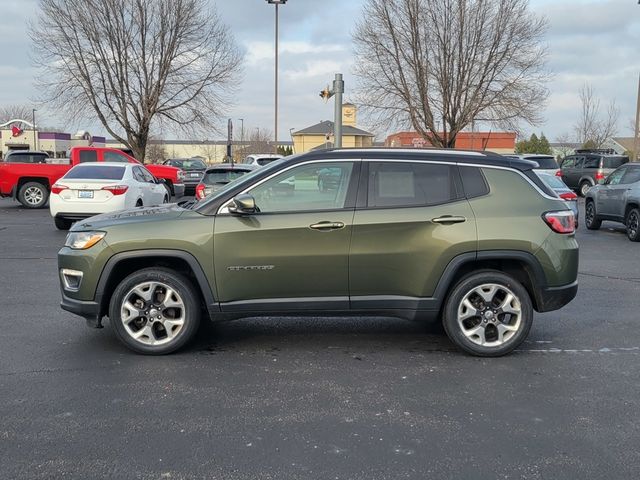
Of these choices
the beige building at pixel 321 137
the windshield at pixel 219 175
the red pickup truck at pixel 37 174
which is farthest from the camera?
the beige building at pixel 321 137

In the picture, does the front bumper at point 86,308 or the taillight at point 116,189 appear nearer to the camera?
the front bumper at point 86,308

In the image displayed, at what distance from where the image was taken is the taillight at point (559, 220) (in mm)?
4984

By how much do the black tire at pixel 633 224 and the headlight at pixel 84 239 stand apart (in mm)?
11247

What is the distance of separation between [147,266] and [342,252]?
1.69 m

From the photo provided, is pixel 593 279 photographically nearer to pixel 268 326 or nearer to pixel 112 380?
pixel 268 326

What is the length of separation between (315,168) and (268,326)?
5.96ft

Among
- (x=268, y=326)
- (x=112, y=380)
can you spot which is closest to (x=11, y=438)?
(x=112, y=380)

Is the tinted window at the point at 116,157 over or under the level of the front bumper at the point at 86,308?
over

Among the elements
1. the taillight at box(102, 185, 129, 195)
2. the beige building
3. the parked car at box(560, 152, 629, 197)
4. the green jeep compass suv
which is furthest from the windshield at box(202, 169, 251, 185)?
the beige building

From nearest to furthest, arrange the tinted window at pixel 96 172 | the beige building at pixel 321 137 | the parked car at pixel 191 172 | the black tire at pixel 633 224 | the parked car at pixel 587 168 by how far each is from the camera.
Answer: the black tire at pixel 633 224
the tinted window at pixel 96 172
the parked car at pixel 191 172
the parked car at pixel 587 168
the beige building at pixel 321 137

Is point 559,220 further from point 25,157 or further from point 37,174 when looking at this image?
point 25,157

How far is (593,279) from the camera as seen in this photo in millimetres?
8516

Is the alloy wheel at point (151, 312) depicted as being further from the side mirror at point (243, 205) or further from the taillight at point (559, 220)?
the taillight at point (559, 220)

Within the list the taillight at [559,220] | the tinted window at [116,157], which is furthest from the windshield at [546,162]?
the taillight at [559,220]
